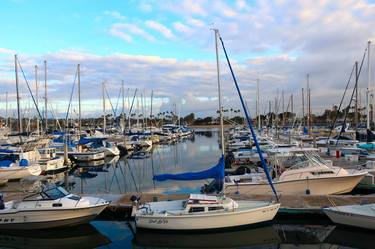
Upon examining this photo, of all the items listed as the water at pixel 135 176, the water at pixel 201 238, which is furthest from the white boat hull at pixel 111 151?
the water at pixel 201 238

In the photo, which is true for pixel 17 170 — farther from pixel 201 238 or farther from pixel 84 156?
pixel 201 238

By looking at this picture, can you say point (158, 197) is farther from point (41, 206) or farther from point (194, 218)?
point (41, 206)

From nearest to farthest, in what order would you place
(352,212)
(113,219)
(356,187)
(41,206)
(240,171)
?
1. (352,212)
2. (41,206)
3. (113,219)
4. (356,187)
5. (240,171)

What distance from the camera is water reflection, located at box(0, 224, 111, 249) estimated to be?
16906 millimetres

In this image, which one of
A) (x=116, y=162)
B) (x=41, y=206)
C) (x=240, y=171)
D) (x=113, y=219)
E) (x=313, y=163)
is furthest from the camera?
(x=116, y=162)

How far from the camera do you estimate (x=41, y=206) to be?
17.7 meters

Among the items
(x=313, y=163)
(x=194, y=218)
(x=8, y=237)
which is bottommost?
(x=8, y=237)

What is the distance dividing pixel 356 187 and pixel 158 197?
12484 millimetres

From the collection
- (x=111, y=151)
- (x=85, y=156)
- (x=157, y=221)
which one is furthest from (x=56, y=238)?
(x=111, y=151)

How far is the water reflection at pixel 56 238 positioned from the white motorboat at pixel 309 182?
25.9 feet

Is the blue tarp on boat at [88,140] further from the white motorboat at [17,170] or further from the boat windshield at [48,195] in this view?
the boat windshield at [48,195]

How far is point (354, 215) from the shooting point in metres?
16.3

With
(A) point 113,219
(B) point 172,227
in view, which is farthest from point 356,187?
(A) point 113,219

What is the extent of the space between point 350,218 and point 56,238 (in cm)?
1320
